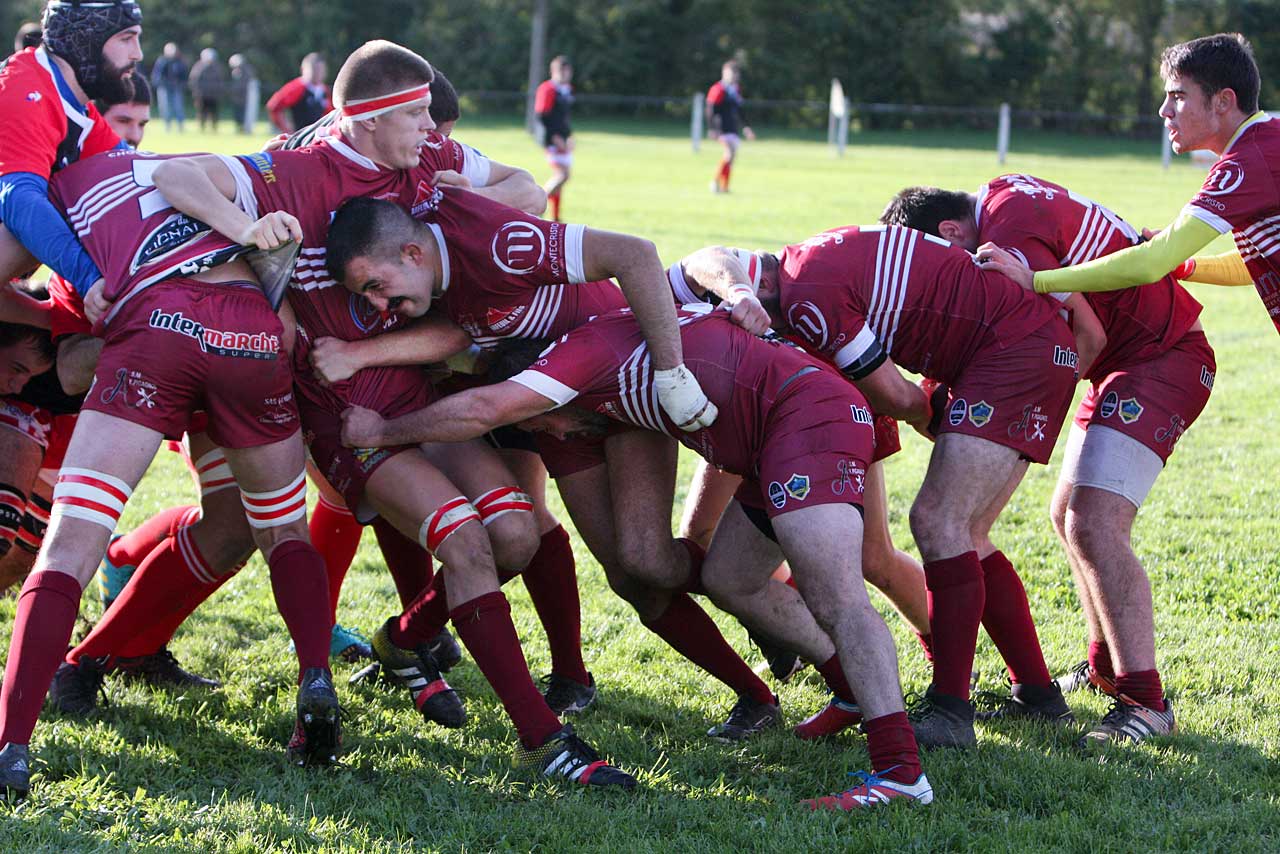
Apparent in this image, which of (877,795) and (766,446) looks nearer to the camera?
(877,795)

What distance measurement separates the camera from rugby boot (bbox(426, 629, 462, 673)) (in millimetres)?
4691

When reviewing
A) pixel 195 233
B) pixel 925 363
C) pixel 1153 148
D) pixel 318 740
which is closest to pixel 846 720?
pixel 925 363

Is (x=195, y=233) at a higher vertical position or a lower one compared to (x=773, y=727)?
higher

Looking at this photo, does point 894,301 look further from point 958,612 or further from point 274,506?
point 274,506

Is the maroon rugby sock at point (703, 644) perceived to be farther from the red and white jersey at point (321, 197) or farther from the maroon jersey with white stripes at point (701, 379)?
the red and white jersey at point (321, 197)

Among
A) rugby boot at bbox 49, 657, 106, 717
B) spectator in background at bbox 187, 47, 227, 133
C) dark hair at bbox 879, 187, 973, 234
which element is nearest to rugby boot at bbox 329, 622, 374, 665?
rugby boot at bbox 49, 657, 106, 717

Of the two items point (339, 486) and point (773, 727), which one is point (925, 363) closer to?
point (773, 727)

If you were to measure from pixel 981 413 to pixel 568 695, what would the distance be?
1575 mm

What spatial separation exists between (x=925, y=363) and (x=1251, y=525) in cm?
271

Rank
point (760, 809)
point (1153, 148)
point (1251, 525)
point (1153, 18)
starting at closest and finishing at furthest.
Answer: point (760, 809) → point (1251, 525) → point (1153, 148) → point (1153, 18)

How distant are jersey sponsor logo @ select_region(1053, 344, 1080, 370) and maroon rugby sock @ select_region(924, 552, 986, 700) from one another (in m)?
0.65

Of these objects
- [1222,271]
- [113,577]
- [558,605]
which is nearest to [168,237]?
[113,577]

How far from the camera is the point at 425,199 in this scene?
4.12 meters

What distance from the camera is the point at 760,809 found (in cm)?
359
